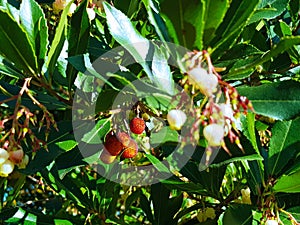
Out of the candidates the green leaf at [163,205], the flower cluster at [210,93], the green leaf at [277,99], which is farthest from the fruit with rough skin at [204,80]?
the green leaf at [163,205]

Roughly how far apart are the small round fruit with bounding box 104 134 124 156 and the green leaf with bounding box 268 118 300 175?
435mm

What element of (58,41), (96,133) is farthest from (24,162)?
(58,41)

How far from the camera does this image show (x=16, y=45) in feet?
4.13

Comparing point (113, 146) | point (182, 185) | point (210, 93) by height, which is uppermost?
point (210, 93)

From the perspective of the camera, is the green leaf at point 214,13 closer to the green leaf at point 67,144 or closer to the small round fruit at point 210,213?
the green leaf at point 67,144

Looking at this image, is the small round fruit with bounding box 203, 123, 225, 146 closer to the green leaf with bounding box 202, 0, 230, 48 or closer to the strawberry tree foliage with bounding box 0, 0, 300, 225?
the strawberry tree foliage with bounding box 0, 0, 300, 225

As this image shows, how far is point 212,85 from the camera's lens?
944 mm

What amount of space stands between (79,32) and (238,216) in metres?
0.65

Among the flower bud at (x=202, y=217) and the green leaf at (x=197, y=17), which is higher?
the green leaf at (x=197, y=17)

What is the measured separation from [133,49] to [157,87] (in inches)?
4.1

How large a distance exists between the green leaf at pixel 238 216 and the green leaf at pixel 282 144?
0.15 metres

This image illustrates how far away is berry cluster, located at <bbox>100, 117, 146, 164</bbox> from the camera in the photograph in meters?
1.39

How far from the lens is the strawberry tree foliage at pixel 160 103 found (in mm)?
1007

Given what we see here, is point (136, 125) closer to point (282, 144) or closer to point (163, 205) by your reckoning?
point (282, 144)
